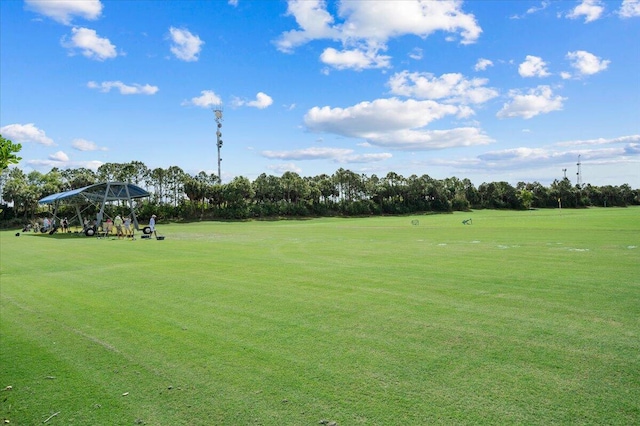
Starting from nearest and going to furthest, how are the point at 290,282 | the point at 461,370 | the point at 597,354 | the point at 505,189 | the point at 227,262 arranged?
the point at 461,370 → the point at 597,354 → the point at 290,282 → the point at 227,262 → the point at 505,189

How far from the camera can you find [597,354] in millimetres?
5883

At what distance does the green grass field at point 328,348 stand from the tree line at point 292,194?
61092 millimetres

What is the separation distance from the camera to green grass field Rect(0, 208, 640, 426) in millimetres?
4672

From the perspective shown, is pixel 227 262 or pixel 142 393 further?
pixel 227 262

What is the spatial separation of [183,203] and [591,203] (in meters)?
110

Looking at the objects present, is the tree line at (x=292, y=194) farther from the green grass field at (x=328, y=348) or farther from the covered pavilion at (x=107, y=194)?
the green grass field at (x=328, y=348)

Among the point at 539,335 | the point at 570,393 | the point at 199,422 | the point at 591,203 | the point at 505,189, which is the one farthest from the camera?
the point at 591,203

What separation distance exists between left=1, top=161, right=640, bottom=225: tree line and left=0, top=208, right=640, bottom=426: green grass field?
2405 inches

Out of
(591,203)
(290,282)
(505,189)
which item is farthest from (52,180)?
(591,203)

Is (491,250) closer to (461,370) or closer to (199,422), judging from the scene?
(461,370)

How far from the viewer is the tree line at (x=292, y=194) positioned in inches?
2781

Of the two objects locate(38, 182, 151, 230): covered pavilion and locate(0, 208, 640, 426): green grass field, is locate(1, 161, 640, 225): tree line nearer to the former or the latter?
locate(38, 182, 151, 230): covered pavilion

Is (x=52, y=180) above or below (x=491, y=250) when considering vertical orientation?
above

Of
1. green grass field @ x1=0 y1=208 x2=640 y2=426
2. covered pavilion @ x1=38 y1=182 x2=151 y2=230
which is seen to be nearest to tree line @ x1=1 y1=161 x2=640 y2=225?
covered pavilion @ x1=38 y1=182 x2=151 y2=230
